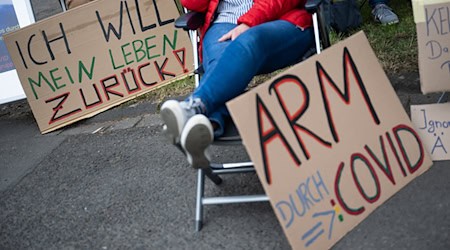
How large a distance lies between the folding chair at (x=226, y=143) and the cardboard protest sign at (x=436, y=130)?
0.60 metres

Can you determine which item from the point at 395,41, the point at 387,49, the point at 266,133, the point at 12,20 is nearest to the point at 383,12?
the point at 395,41

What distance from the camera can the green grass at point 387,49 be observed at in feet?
14.4

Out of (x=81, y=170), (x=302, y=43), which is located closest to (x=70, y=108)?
(x=81, y=170)

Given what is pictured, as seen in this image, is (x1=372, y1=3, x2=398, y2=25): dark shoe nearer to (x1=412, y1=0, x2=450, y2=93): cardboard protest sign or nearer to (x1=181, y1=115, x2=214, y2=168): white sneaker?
(x1=412, y1=0, x2=450, y2=93): cardboard protest sign

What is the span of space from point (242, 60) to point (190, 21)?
2.50 feet

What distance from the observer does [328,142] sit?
8.27 feet

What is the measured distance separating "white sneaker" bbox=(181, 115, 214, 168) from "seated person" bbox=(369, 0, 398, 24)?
3.03 m

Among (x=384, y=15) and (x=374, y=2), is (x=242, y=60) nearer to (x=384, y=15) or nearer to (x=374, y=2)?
(x=384, y=15)

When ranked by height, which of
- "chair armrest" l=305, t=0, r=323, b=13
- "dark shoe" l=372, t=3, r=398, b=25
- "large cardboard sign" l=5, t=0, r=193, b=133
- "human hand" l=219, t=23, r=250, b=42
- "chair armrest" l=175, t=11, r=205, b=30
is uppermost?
"chair armrest" l=305, t=0, r=323, b=13

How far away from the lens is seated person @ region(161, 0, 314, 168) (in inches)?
97.2

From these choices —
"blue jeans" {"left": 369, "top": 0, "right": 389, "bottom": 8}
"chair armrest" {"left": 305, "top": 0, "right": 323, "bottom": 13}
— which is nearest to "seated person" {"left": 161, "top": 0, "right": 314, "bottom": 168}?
"chair armrest" {"left": 305, "top": 0, "right": 323, "bottom": 13}

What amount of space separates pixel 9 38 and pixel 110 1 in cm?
77

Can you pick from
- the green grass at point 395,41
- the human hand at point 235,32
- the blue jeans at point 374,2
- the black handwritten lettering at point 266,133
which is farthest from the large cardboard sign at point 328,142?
the blue jeans at point 374,2

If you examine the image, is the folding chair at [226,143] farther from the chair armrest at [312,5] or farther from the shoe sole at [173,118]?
the shoe sole at [173,118]
